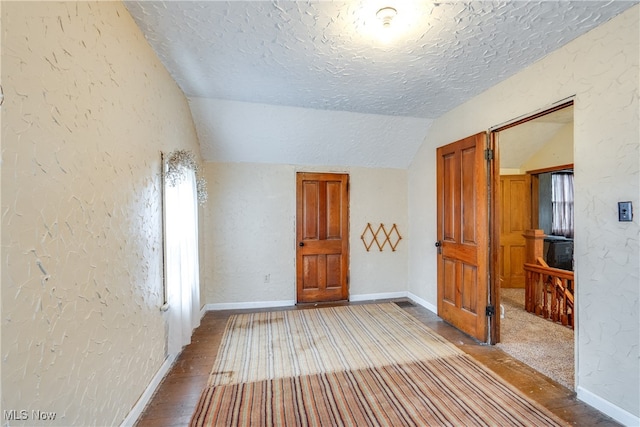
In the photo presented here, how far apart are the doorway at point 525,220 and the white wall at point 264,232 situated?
5.60ft

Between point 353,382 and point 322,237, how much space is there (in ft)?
7.16

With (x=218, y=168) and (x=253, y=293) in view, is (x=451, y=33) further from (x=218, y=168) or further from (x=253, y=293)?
(x=253, y=293)

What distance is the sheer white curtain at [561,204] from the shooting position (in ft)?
16.1

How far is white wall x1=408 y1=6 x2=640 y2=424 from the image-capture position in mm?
1611

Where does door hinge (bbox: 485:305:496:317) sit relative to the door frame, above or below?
below

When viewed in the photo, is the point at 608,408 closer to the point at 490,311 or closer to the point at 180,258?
the point at 490,311

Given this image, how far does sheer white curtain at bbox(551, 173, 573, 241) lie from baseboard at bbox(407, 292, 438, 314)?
319cm

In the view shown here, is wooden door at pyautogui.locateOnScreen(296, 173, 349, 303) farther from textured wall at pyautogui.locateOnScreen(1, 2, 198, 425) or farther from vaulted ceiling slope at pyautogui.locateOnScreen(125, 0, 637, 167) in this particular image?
textured wall at pyautogui.locateOnScreen(1, 2, 198, 425)

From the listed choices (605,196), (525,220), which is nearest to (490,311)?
(605,196)

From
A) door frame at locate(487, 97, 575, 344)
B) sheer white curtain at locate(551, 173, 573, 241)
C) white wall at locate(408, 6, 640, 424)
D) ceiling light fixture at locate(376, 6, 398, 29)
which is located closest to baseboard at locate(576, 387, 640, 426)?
white wall at locate(408, 6, 640, 424)

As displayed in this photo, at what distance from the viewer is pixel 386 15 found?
1.58 metres

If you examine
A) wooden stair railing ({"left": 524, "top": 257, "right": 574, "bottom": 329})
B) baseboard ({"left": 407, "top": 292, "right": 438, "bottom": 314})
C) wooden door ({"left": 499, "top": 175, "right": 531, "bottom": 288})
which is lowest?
baseboard ({"left": 407, "top": 292, "right": 438, "bottom": 314})

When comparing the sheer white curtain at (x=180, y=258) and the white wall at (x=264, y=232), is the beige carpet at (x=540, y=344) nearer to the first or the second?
the white wall at (x=264, y=232)

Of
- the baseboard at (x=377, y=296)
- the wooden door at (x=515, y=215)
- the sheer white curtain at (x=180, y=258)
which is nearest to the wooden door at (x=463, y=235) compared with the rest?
the baseboard at (x=377, y=296)
